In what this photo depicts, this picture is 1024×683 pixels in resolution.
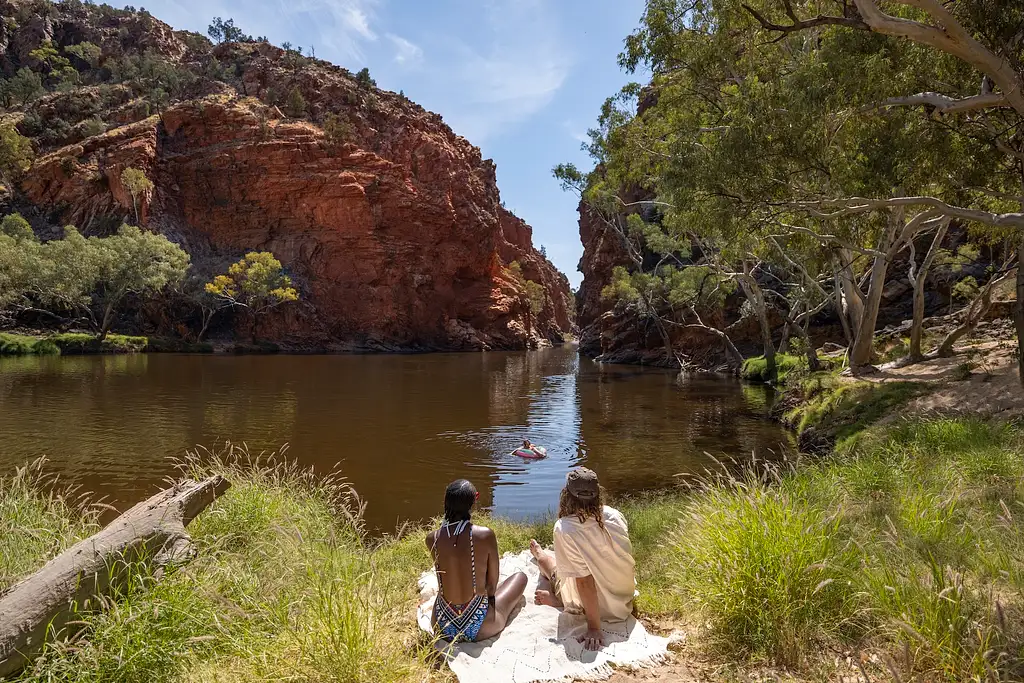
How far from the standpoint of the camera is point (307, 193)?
5553 cm

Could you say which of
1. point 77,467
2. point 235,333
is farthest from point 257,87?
point 77,467

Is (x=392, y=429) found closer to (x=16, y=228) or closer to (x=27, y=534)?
(x=27, y=534)

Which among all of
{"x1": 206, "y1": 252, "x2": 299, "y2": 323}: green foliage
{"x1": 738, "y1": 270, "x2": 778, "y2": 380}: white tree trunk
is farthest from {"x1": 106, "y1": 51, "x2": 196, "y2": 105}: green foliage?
{"x1": 738, "y1": 270, "x2": 778, "y2": 380}: white tree trunk

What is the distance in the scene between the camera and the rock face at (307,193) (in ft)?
170

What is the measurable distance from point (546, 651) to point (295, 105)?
66.1 meters

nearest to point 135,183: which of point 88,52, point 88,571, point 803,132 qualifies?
point 88,52

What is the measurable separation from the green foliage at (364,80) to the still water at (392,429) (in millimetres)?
51215

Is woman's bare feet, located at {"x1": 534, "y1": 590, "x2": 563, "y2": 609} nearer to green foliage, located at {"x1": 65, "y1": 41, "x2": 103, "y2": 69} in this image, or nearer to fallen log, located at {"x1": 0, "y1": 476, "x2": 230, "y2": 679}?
fallen log, located at {"x1": 0, "y1": 476, "x2": 230, "y2": 679}

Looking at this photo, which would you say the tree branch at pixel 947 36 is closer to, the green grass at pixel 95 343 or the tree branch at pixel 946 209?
the tree branch at pixel 946 209

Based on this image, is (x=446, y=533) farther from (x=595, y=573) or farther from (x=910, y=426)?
(x=910, y=426)

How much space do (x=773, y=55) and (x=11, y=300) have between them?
4842 cm

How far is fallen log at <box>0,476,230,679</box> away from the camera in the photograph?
9.61ft

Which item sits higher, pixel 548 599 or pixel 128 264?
pixel 128 264

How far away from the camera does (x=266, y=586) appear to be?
12.5 ft
